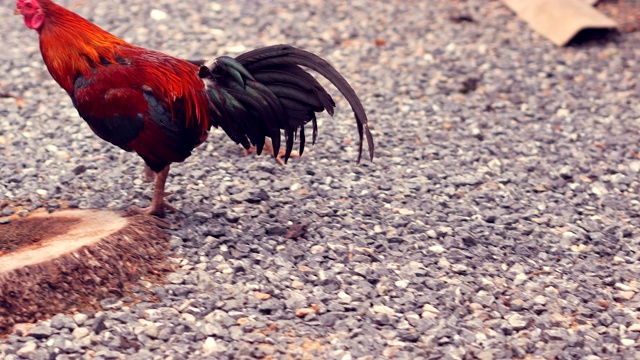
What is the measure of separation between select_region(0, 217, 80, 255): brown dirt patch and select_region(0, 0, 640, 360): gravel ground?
0.40 metres

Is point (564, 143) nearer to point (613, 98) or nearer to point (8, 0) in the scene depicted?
point (613, 98)

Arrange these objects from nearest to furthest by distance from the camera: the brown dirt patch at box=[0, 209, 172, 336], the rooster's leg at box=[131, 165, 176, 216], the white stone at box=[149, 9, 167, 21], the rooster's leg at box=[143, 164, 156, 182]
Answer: the brown dirt patch at box=[0, 209, 172, 336]
the rooster's leg at box=[131, 165, 176, 216]
the rooster's leg at box=[143, 164, 156, 182]
the white stone at box=[149, 9, 167, 21]

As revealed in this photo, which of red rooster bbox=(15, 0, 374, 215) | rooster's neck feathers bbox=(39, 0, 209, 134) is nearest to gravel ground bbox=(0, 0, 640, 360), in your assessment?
red rooster bbox=(15, 0, 374, 215)

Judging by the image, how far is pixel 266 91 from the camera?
469 centimetres

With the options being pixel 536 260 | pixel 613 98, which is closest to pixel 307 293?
Result: pixel 536 260

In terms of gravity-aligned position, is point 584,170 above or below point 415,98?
below

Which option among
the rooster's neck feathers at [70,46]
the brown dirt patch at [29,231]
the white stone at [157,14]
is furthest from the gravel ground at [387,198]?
the rooster's neck feathers at [70,46]

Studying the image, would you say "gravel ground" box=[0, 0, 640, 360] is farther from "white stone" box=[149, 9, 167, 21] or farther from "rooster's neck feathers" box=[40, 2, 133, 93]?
"rooster's neck feathers" box=[40, 2, 133, 93]

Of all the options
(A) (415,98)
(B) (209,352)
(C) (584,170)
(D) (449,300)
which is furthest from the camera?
(A) (415,98)

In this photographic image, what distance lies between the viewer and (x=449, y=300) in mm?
4379

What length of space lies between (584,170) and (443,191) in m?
1.29

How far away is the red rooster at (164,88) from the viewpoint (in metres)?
4.60

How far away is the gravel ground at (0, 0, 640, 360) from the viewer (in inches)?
161

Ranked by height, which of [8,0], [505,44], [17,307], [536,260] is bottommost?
[536,260]
